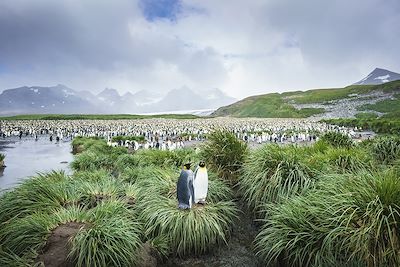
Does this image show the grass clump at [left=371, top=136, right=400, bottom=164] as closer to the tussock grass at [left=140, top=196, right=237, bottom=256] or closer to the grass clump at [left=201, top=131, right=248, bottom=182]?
the grass clump at [left=201, top=131, right=248, bottom=182]

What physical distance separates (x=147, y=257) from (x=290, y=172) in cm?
375

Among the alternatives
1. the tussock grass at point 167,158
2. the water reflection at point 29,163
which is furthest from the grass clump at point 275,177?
the water reflection at point 29,163

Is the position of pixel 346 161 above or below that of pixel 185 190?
above

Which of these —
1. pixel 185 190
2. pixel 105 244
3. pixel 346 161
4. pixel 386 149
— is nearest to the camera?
pixel 105 244

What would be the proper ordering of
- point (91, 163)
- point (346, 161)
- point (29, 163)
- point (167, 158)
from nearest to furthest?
point (346, 161) → point (167, 158) → point (91, 163) → point (29, 163)

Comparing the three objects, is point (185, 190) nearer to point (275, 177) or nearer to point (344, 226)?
point (275, 177)

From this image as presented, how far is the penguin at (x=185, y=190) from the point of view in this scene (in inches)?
291

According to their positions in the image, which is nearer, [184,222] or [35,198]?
[184,222]

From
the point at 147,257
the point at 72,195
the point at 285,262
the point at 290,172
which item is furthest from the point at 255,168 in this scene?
the point at 72,195

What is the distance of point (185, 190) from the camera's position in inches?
292

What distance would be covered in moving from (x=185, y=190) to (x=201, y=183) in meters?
0.63

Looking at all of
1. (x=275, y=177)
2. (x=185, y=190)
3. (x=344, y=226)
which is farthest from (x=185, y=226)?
(x=344, y=226)

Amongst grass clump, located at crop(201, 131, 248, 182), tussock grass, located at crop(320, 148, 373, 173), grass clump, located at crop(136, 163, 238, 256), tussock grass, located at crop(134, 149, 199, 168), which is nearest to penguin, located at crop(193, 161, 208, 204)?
grass clump, located at crop(136, 163, 238, 256)

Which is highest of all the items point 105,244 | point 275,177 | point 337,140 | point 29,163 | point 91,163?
point 337,140
